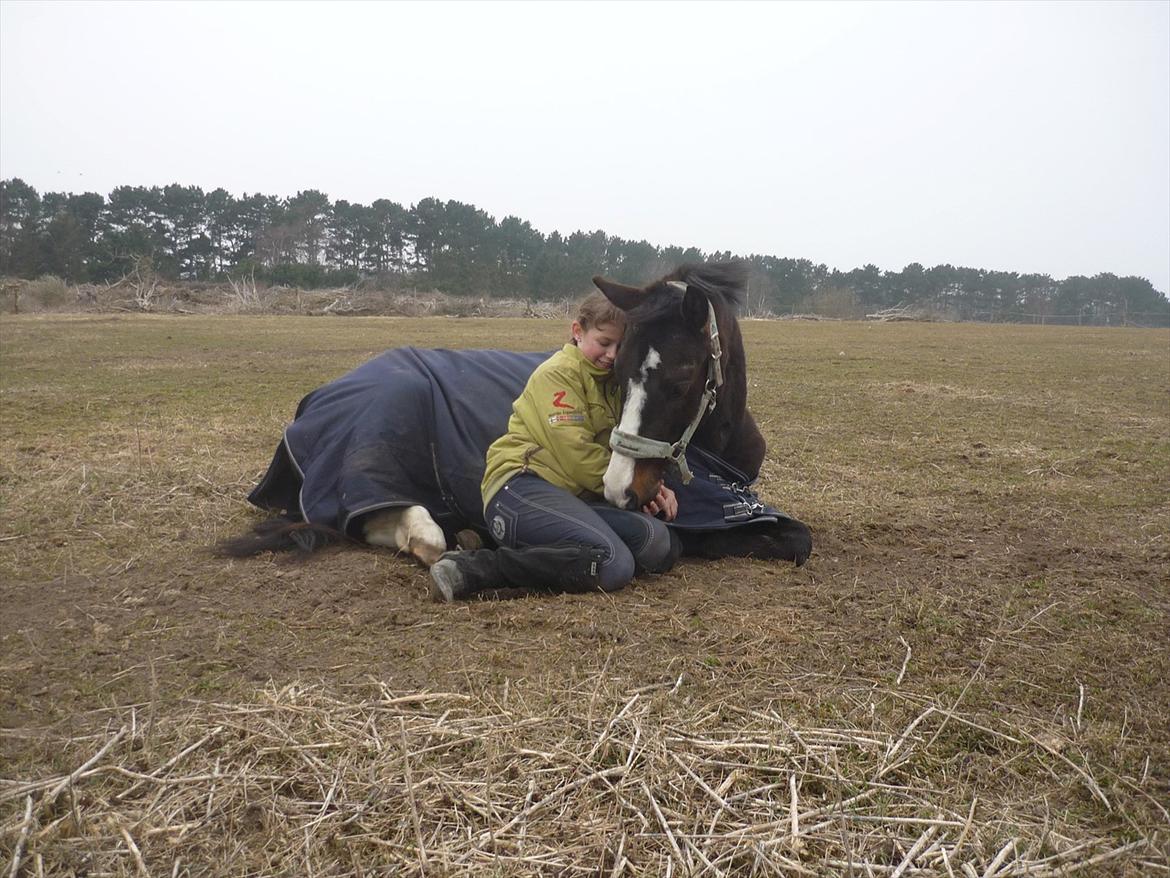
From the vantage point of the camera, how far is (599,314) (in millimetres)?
3904

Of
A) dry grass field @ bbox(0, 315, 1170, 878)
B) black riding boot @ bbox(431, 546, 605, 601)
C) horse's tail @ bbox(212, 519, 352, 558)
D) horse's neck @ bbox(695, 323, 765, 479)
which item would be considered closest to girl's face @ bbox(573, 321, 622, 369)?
horse's neck @ bbox(695, 323, 765, 479)

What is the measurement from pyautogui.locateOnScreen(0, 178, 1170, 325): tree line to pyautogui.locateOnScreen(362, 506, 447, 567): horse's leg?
35864mm

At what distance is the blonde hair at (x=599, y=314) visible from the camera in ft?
12.7

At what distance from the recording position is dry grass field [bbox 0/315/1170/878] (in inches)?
75.7

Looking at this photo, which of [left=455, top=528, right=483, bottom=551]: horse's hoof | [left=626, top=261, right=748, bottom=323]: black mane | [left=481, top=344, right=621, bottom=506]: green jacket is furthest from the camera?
[left=455, top=528, right=483, bottom=551]: horse's hoof

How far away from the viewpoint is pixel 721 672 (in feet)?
9.14

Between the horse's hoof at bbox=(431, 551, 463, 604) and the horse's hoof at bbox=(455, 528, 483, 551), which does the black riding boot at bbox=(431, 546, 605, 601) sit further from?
the horse's hoof at bbox=(455, 528, 483, 551)

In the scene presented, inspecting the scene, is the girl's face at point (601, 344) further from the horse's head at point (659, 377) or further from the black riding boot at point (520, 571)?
the black riding boot at point (520, 571)

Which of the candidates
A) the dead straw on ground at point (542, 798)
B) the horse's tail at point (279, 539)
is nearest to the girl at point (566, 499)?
the horse's tail at point (279, 539)

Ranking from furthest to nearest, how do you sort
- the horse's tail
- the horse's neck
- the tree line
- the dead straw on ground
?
the tree line
the horse's tail
the horse's neck
the dead straw on ground

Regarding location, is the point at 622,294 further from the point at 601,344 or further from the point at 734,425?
the point at 734,425

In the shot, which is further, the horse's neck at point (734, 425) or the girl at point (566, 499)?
the horse's neck at point (734, 425)

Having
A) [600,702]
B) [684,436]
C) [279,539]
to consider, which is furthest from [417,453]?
[600,702]

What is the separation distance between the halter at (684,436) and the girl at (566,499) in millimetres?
272
